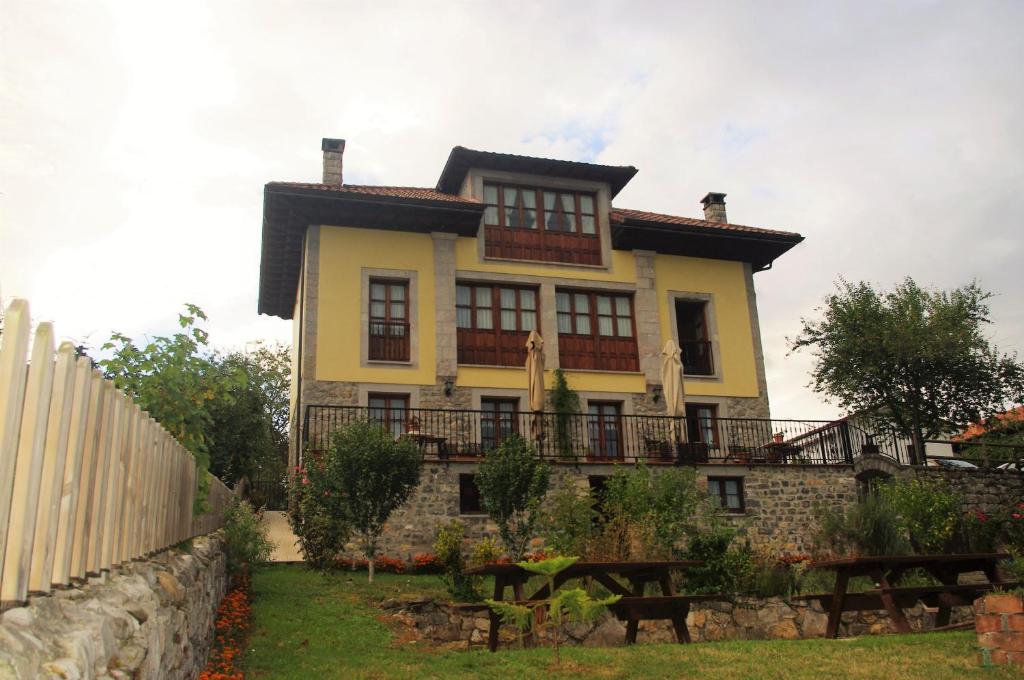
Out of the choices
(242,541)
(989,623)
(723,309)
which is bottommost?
(989,623)

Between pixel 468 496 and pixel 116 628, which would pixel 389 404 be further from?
pixel 116 628

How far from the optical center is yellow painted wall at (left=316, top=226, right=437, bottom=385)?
1952 cm

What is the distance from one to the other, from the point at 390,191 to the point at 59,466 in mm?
19136

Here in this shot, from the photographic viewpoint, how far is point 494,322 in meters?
21.2

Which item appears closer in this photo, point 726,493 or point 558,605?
point 558,605

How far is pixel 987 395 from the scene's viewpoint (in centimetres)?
2428

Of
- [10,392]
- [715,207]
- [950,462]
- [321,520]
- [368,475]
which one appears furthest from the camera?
[715,207]

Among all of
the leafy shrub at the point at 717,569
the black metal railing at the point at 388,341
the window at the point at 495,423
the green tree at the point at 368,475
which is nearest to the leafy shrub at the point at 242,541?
the green tree at the point at 368,475

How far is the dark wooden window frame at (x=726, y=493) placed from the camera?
18.6m

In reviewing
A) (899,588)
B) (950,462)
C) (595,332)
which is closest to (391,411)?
(595,332)

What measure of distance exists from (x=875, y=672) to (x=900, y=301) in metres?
19.7

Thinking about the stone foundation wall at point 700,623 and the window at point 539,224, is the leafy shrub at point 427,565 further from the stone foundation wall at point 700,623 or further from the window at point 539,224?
the window at point 539,224

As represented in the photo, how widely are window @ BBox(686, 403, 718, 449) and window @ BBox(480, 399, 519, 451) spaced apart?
4478 mm

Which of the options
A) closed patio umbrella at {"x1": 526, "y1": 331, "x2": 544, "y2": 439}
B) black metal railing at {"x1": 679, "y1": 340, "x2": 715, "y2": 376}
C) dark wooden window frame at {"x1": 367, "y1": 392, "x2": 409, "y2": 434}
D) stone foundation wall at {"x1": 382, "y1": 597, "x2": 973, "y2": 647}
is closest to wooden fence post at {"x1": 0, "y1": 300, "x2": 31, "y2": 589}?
stone foundation wall at {"x1": 382, "y1": 597, "x2": 973, "y2": 647}
